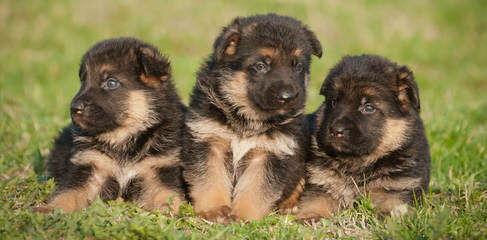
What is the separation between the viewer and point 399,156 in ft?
14.9

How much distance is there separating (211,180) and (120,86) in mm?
1309

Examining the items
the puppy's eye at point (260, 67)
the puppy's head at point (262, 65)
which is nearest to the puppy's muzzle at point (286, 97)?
the puppy's head at point (262, 65)

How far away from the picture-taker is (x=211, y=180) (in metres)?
4.41

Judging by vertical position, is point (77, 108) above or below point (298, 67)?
below

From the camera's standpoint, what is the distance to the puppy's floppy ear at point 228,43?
4.45 metres

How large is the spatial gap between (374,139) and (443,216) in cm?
117

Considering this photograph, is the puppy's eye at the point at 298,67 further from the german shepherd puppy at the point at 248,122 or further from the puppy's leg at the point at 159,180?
the puppy's leg at the point at 159,180

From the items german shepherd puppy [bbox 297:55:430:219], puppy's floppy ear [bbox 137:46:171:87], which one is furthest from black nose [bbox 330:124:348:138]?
puppy's floppy ear [bbox 137:46:171:87]

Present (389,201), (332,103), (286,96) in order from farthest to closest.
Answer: (332,103) → (389,201) → (286,96)

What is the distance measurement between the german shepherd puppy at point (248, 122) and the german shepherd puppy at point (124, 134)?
293 mm

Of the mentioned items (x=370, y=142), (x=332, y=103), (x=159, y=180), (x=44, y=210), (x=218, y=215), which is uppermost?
(x=332, y=103)

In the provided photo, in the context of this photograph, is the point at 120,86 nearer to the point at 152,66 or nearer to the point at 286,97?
the point at 152,66

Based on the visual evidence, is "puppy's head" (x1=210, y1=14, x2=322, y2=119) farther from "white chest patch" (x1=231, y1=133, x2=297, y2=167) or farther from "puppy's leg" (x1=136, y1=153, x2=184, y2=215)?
"puppy's leg" (x1=136, y1=153, x2=184, y2=215)

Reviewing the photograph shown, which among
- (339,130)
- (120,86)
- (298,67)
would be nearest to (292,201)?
(339,130)
